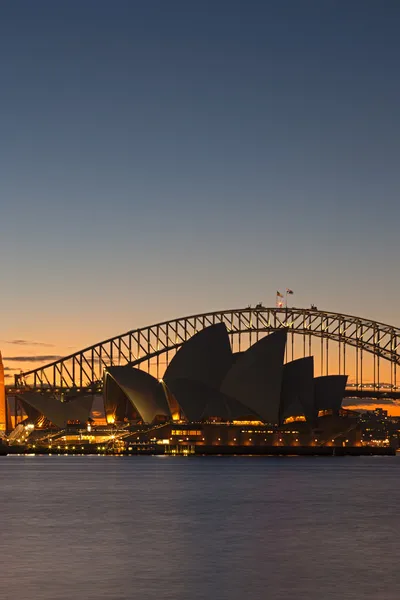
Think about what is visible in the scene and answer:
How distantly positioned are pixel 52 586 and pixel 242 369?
99.2 metres

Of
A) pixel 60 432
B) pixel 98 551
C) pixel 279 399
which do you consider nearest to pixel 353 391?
pixel 279 399

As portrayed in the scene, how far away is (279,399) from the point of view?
13100cm

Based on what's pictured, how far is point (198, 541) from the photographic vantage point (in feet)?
137

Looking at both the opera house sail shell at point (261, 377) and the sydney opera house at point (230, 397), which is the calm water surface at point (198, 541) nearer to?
the opera house sail shell at point (261, 377)

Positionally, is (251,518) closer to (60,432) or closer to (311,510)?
(311,510)

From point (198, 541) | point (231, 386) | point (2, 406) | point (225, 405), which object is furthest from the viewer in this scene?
point (2, 406)

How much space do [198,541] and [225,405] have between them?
92498 millimetres

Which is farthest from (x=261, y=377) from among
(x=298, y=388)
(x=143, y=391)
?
(x=143, y=391)

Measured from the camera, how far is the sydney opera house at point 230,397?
13000 centimetres

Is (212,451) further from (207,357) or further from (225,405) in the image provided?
(207,357)

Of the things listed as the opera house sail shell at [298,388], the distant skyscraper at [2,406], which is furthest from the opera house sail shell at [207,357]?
the distant skyscraper at [2,406]

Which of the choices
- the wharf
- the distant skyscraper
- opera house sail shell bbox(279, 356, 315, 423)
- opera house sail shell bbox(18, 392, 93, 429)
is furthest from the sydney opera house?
the distant skyscraper

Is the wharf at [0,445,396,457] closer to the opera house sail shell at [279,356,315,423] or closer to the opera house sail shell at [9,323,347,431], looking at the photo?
the opera house sail shell at [9,323,347,431]

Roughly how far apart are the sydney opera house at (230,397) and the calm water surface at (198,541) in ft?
174
